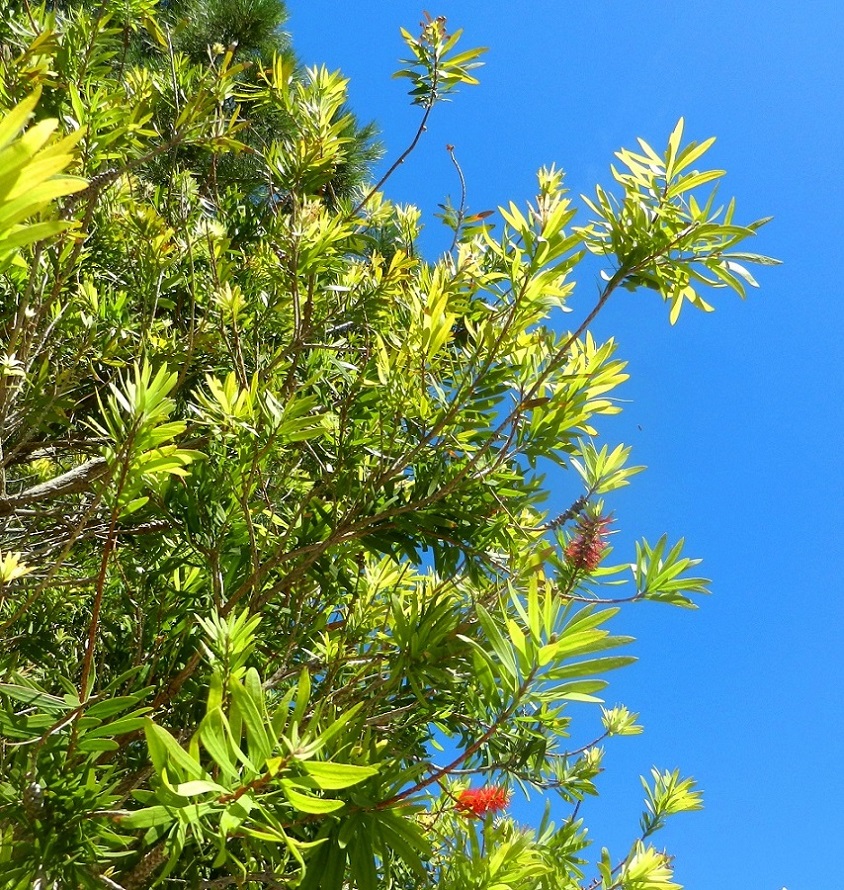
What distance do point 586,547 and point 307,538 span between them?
0.58 meters

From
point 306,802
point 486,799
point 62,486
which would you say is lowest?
point 306,802

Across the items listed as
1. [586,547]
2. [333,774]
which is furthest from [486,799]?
[333,774]

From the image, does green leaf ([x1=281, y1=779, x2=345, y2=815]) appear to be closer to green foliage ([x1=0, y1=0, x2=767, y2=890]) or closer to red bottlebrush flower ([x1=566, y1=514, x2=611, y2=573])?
green foliage ([x1=0, y1=0, x2=767, y2=890])

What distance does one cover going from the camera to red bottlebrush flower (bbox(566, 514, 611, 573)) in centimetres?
147

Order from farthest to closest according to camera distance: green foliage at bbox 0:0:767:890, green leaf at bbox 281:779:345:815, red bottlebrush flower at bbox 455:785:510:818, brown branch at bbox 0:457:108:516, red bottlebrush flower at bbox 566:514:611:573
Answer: brown branch at bbox 0:457:108:516 < red bottlebrush flower at bbox 455:785:510:818 < red bottlebrush flower at bbox 566:514:611:573 < green foliage at bbox 0:0:767:890 < green leaf at bbox 281:779:345:815

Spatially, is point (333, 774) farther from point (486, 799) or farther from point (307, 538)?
point (486, 799)

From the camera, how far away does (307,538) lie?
5.02 ft

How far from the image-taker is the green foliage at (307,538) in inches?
38.6

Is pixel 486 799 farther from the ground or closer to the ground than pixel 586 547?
closer to the ground

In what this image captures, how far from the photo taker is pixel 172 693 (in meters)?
1.41

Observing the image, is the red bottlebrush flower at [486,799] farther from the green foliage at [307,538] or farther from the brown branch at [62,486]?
the brown branch at [62,486]

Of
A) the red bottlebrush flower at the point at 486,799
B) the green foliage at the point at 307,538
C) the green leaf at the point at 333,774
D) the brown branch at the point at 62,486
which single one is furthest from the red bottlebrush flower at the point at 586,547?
the brown branch at the point at 62,486

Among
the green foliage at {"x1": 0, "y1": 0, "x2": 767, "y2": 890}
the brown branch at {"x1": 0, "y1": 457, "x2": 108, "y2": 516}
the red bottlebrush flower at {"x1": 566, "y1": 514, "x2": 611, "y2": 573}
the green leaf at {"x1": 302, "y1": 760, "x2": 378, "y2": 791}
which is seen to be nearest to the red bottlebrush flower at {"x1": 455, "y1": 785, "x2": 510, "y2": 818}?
the green foliage at {"x1": 0, "y1": 0, "x2": 767, "y2": 890}

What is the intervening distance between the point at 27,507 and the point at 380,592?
999 mm
